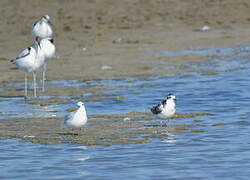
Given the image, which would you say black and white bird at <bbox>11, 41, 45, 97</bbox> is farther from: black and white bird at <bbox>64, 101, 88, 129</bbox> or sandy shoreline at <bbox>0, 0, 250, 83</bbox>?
black and white bird at <bbox>64, 101, 88, 129</bbox>

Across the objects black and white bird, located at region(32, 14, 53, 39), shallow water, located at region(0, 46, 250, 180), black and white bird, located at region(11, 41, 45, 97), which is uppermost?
black and white bird, located at region(32, 14, 53, 39)

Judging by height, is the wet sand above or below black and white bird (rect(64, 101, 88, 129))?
above

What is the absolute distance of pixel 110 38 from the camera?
89.0 feet

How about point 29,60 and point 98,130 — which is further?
point 29,60

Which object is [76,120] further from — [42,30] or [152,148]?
[42,30]

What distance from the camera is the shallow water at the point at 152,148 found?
1003 cm

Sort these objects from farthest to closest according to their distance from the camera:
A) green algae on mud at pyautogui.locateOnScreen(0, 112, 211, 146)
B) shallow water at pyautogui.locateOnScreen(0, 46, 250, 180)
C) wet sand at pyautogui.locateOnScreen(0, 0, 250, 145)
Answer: wet sand at pyautogui.locateOnScreen(0, 0, 250, 145)
green algae on mud at pyautogui.locateOnScreen(0, 112, 211, 146)
shallow water at pyautogui.locateOnScreen(0, 46, 250, 180)

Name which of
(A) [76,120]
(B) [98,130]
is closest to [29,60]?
(B) [98,130]

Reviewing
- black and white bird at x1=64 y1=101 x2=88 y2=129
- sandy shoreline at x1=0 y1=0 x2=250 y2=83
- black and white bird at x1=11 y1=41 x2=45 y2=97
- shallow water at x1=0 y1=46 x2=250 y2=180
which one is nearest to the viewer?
shallow water at x1=0 y1=46 x2=250 y2=180

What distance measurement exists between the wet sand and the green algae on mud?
0.05 ft

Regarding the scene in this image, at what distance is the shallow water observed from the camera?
10031 mm

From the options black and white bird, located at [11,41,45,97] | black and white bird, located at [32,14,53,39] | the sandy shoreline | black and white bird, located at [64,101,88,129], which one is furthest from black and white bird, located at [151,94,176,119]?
black and white bird, located at [32,14,53,39]

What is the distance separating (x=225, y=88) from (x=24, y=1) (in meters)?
17.6

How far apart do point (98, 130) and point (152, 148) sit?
1.66 metres
